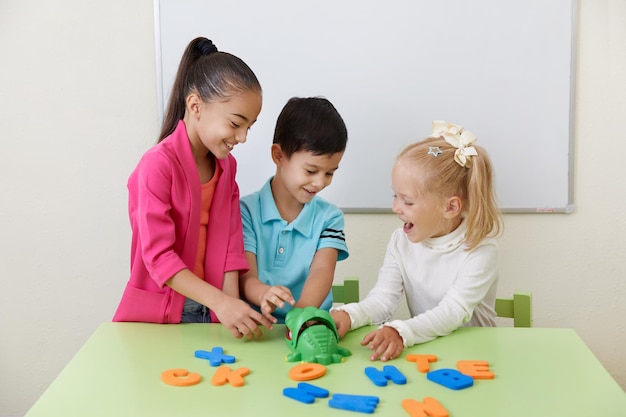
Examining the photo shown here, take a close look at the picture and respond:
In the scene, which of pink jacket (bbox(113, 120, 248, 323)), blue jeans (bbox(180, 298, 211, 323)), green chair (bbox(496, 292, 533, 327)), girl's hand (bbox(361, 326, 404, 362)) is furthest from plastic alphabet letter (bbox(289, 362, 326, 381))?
green chair (bbox(496, 292, 533, 327))

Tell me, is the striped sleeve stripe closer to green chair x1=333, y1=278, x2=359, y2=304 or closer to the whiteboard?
green chair x1=333, y1=278, x2=359, y2=304

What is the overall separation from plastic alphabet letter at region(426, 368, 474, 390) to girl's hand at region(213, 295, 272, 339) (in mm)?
357

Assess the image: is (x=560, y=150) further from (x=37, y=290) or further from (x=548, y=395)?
(x=37, y=290)

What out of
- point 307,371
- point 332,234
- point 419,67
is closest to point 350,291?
point 332,234

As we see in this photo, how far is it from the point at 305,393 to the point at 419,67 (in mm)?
1251

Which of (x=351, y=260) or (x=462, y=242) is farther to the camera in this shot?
(x=351, y=260)

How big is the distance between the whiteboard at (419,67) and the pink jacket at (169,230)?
0.63 meters

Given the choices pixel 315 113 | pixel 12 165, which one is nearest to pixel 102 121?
pixel 12 165

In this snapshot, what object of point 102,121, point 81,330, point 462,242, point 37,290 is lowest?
point 81,330

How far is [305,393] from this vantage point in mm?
1002

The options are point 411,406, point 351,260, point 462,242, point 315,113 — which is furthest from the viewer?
point 351,260

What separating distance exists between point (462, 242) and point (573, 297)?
81 centimetres

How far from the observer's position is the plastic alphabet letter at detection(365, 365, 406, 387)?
105 cm

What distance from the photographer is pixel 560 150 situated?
198 centimetres
